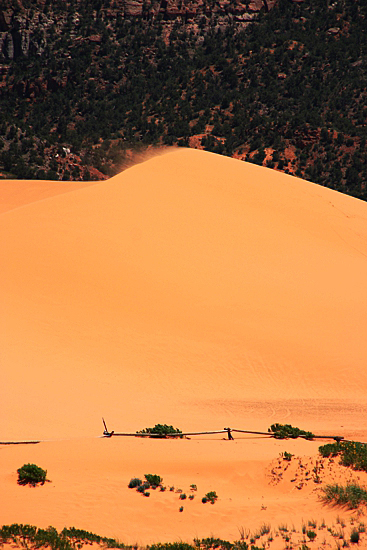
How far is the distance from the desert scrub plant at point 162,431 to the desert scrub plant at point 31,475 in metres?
2.87

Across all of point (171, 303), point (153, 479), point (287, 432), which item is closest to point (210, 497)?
point (153, 479)

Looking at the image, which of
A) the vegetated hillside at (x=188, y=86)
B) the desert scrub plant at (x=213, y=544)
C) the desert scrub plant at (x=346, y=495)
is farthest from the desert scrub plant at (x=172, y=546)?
the vegetated hillside at (x=188, y=86)

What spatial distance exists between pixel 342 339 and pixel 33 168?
147 feet

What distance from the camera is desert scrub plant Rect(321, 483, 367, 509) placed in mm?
8156

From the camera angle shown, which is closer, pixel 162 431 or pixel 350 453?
pixel 350 453

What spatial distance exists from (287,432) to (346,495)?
3.67 meters

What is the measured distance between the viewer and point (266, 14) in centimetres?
8012

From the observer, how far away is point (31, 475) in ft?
29.1

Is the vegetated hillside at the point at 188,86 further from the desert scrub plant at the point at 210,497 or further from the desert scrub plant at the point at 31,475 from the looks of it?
the desert scrub plant at the point at 31,475

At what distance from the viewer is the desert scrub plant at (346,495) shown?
816cm

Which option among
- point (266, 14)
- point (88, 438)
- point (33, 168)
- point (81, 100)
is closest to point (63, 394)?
point (88, 438)

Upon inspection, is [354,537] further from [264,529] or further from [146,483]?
[146,483]

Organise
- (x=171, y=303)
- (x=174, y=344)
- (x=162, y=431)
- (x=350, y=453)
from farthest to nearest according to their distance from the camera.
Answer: (x=171, y=303) < (x=174, y=344) < (x=162, y=431) < (x=350, y=453)

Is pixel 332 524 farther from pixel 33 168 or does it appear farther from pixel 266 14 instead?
pixel 266 14
